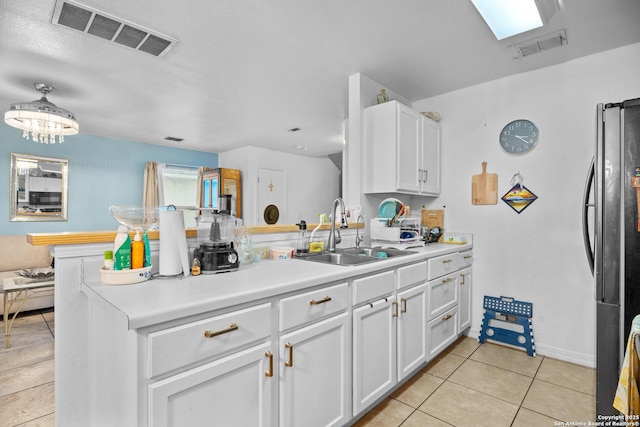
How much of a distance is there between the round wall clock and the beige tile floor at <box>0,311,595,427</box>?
1.71m

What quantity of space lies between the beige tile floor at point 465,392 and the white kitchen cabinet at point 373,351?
0.62ft

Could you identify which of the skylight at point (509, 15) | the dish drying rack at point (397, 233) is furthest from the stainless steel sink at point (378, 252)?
the skylight at point (509, 15)

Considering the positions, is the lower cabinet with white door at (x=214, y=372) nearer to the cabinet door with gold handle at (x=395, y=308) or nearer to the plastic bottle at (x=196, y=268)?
the plastic bottle at (x=196, y=268)

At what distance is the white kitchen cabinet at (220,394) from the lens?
94 cm

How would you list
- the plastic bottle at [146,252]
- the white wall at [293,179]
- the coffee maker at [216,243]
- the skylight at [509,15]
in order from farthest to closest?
the white wall at [293,179] → the skylight at [509,15] → the coffee maker at [216,243] → the plastic bottle at [146,252]

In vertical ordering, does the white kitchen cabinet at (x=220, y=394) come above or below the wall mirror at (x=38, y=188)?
below

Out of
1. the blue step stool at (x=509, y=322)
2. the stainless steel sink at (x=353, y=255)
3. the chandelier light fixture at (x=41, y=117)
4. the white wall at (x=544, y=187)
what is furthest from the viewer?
the chandelier light fixture at (x=41, y=117)

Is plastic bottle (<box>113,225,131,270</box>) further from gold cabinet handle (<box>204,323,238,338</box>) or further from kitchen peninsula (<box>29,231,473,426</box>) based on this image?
gold cabinet handle (<box>204,323,238,338</box>)

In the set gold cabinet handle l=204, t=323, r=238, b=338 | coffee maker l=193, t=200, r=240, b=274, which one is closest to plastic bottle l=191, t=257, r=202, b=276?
coffee maker l=193, t=200, r=240, b=274

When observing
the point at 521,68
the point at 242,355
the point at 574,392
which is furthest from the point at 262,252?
the point at 521,68

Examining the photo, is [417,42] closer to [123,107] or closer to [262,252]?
[262,252]

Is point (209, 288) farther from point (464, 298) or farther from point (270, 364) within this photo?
point (464, 298)

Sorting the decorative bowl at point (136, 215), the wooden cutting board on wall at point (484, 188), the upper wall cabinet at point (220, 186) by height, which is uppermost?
the upper wall cabinet at point (220, 186)

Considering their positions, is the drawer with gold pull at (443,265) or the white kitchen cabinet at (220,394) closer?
the white kitchen cabinet at (220,394)
